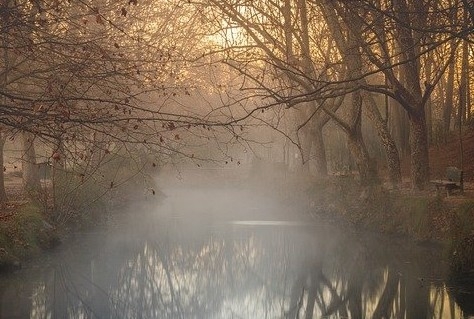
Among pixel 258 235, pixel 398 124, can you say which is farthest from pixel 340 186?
pixel 398 124

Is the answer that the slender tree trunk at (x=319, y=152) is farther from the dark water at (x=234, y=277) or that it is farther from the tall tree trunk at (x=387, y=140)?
the tall tree trunk at (x=387, y=140)

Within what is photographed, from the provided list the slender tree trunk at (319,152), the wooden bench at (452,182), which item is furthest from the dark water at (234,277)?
the slender tree trunk at (319,152)

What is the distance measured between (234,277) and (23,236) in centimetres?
557

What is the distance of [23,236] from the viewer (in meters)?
17.7

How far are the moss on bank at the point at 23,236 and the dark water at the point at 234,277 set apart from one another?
47 cm

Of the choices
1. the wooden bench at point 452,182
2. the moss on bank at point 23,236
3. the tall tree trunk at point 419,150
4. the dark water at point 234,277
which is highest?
the tall tree trunk at point 419,150

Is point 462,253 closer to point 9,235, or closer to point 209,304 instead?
point 209,304

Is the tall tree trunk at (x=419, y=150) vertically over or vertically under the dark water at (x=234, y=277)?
over

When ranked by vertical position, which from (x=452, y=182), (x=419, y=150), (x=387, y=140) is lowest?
(x=452, y=182)

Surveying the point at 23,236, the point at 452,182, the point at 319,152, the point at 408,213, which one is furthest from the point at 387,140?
the point at 23,236

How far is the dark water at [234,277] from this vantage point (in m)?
13.5

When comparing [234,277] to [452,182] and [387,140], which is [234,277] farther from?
[387,140]

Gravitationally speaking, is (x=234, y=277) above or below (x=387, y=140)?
below

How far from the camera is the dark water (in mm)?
13492
